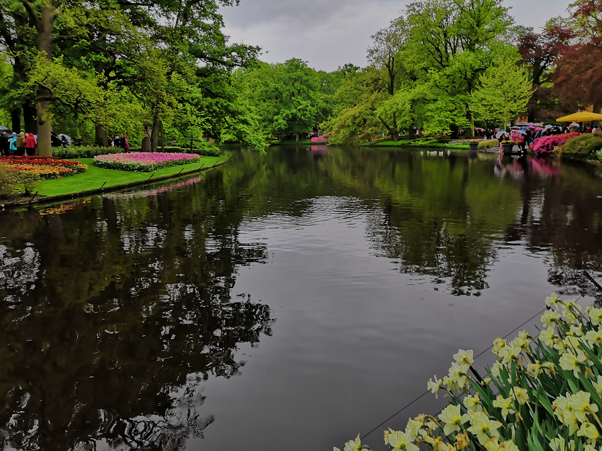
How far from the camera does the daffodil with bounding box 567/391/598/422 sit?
6.12 ft

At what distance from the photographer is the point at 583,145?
2950 cm

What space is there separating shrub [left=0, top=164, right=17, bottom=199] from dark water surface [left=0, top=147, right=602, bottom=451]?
2121 mm

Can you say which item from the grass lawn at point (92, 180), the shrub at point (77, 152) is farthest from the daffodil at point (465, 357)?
the shrub at point (77, 152)

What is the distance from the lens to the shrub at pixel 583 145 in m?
28.4

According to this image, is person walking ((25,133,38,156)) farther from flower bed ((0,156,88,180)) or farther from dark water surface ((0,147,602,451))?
dark water surface ((0,147,602,451))

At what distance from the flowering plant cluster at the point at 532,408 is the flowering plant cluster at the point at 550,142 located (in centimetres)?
3610

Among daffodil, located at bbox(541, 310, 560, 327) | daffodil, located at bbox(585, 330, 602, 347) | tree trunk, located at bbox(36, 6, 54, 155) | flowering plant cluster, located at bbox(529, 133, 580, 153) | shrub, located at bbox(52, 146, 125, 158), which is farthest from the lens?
flowering plant cluster, located at bbox(529, 133, 580, 153)

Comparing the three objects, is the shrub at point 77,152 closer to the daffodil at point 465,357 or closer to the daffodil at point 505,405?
the daffodil at point 465,357

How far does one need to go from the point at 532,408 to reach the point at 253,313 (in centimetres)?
387

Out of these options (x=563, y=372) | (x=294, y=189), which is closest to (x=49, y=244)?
(x=563, y=372)

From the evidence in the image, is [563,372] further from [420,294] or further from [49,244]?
[49,244]

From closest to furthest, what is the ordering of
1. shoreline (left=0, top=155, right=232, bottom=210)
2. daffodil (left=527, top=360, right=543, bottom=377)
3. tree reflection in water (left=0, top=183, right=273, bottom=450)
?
daffodil (left=527, top=360, right=543, bottom=377)
tree reflection in water (left=0, top=183, right=273, bottom=450)
shoreline (left=0, top=155, right=232, bottom=210)

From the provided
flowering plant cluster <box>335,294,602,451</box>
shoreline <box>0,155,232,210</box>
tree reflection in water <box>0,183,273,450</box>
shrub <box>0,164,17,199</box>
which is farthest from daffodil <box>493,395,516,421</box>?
shrub <box>0,164,17,199</box>

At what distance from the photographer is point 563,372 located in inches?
96.2
